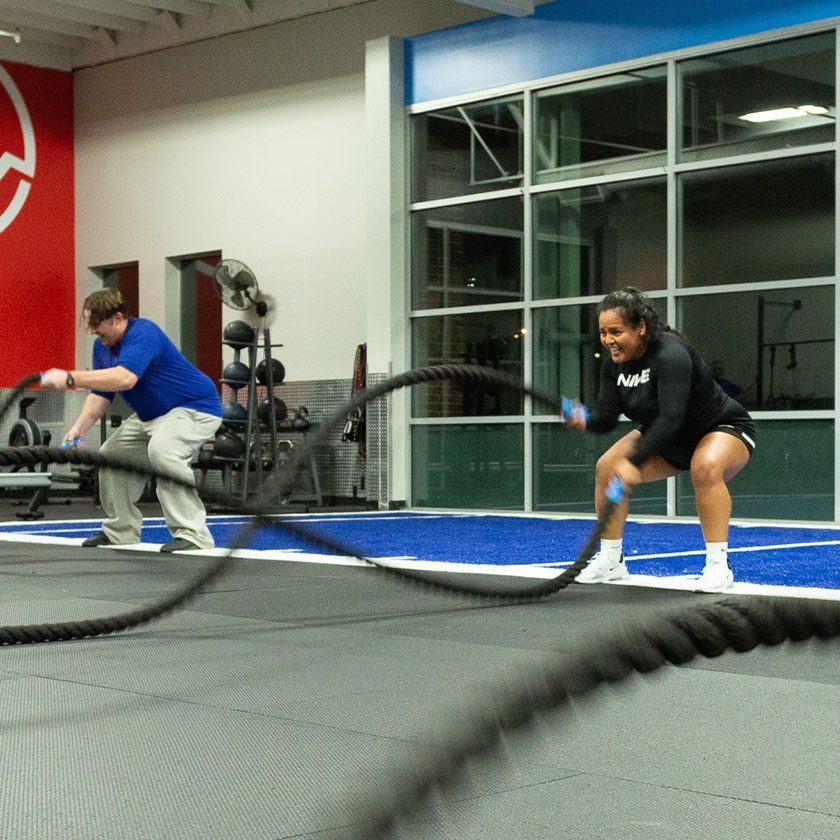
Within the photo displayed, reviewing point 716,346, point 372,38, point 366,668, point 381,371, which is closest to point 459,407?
point 381,371

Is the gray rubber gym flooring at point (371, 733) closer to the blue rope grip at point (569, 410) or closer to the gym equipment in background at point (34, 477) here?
the blue rope grip at point (569, 410)

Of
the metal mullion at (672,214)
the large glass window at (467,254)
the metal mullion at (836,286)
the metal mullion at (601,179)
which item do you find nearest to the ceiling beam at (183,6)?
the large glass window at (467,254)

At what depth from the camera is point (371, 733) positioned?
3.18 meters

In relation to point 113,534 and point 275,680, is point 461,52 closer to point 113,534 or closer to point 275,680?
point 113,534

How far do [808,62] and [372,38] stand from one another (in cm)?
517

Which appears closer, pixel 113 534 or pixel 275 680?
pixel 275 680

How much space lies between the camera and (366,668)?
4121 mm

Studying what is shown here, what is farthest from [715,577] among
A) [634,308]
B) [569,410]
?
[634,308]

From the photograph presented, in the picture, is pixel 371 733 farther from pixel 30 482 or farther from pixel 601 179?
pixel 601 179

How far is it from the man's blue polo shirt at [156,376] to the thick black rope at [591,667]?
6.54 m

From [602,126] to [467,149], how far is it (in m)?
1.55

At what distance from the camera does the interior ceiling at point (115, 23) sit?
1495 cm

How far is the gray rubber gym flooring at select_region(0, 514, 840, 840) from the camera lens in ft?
7.91

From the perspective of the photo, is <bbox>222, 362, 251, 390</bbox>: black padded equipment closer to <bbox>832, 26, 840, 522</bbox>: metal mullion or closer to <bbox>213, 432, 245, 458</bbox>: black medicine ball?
<bbox>213, 432, 245, 458</bbox>: black medicine ball
